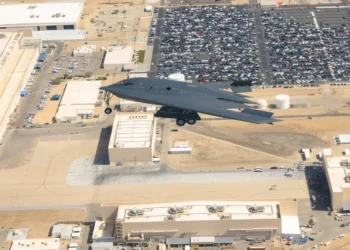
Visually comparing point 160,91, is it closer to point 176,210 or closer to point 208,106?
point 208,106

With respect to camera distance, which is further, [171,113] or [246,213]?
[246,213]

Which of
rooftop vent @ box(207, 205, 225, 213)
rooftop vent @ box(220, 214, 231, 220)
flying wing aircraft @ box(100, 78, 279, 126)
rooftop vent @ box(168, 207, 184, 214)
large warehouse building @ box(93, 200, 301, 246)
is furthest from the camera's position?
rooftop vent @ box(207, 205, 225, 213)

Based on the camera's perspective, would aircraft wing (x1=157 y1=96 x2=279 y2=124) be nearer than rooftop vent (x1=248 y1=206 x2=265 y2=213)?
Yes

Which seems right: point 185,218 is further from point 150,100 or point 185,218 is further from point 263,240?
point 150,100

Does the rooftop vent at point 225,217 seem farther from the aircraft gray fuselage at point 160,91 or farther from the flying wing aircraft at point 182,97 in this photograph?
the aircraft gray fuselage at point 160,91

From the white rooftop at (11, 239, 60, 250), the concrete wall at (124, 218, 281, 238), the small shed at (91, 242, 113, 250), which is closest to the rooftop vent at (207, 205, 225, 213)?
the concrete wall at (124, 218, 281, 238)

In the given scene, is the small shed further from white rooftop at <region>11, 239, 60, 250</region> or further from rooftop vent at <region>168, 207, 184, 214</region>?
rooftop vent at <region>168, 207, 184, 214</region>

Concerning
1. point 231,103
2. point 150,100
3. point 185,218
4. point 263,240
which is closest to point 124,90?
point 150,100

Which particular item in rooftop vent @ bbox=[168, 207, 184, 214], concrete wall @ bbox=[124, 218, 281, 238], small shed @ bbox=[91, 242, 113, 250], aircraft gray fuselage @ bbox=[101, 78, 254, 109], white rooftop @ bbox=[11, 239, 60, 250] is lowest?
white rooftop @ bbox=[11, 239, 60, 250]
